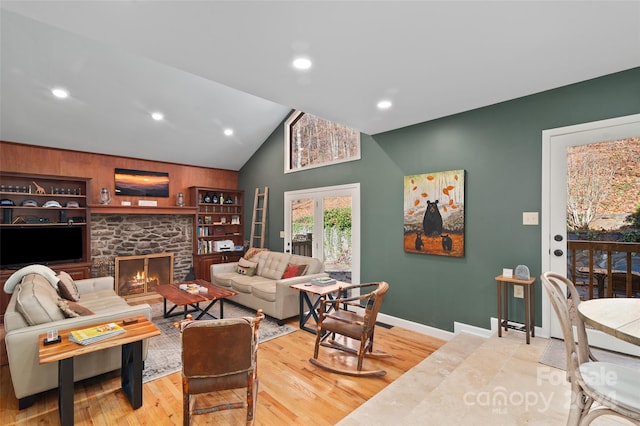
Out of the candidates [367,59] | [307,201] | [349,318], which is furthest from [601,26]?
[307,201]

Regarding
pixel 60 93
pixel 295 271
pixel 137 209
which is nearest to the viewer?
pixel 60 93

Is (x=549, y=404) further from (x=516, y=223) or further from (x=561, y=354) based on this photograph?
(x=516, y=223)

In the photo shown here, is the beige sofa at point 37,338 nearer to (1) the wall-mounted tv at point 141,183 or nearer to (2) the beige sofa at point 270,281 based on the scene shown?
(2) the beige sofa at point 270,281

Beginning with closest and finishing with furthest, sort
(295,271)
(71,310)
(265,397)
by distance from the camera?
(265,397) → (71,310) → (295,271)

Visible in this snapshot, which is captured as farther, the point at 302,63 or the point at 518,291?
the point at 518,291

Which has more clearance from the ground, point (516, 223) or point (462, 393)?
point (516, 223)

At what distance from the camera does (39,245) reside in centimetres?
465

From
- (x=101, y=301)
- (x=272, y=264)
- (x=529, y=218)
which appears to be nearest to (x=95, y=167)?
(x=101, y=301)

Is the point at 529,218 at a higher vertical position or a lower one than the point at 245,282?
higher

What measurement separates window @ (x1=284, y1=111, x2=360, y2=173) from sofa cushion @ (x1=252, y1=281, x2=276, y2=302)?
2.16m

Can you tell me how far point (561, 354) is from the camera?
2609 millimetres

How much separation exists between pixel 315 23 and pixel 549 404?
9.36 ft

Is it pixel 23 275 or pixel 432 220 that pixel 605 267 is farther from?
→ pixel 23 275

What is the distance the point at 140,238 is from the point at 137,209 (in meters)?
0.61
